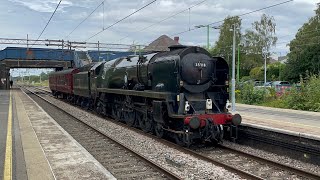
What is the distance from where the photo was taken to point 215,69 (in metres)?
11.6

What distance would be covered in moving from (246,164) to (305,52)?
47.2 m

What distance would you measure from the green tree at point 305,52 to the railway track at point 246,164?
1614 inches

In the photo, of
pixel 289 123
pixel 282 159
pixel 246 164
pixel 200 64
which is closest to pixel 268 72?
pixel 289 123

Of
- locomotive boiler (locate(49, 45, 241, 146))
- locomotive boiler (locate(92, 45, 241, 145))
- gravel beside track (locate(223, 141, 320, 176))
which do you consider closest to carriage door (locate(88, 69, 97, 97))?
locomotive boiler (locate(49, 45, 241, 146))

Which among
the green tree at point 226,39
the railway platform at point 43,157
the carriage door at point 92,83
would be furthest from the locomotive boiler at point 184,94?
the green tree at point 226,39

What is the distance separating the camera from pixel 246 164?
8.82 meters

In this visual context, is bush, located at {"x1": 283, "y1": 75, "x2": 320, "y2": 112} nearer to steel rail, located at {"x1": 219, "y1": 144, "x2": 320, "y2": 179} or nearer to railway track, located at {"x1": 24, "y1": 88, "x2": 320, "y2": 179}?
railway track, located at {"x1": 24, "y1": 88, "x2": 320, "y2": 179}

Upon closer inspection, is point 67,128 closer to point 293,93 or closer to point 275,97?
point 293,93

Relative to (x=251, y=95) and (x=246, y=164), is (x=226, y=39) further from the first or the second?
(x=246, y=164)

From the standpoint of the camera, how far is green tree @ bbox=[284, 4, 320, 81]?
165 feet

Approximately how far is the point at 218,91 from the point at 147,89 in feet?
8.48

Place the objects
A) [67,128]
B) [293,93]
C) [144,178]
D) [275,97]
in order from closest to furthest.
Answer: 1. [144,178]
2. [67,128]
3. [293,93]
4. [275,97]

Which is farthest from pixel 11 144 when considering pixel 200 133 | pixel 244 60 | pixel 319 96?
pixel 244 60

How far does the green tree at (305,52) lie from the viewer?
1980 inches
